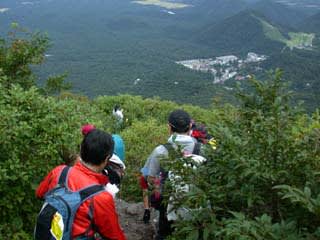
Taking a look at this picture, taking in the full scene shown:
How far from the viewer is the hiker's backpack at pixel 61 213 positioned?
2.45 meters

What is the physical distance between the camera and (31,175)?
331cm

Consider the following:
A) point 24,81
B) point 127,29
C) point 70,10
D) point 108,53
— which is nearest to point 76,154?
point 24,81

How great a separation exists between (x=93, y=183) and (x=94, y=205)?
132 mm

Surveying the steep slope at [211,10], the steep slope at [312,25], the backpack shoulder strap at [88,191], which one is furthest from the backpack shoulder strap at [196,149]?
the steep slope at [211,10]

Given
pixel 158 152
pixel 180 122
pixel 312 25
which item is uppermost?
pixel 180 122

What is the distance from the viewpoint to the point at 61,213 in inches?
96.4

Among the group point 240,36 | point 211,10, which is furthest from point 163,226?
point 211,10

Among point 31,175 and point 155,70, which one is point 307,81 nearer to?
point 155,70

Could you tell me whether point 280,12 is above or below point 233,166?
below

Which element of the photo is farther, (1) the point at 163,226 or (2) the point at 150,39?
(2) the point at 150,39

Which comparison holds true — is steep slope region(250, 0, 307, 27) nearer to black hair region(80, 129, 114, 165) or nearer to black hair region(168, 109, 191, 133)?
black hair region(168, 109, 191, 133)

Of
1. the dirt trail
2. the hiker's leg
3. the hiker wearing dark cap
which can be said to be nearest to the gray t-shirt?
the hiker wearing dark cap

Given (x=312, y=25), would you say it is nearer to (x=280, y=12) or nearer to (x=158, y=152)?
(x=280, y=12)

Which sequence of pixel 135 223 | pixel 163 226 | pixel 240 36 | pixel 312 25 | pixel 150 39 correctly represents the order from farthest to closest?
pixel 312 25 < pixel 150 39 < pixel 240 36 < pixel 135 223 < pixel 163 226
